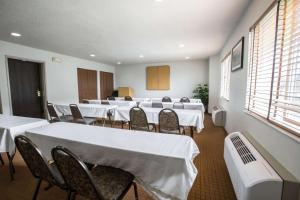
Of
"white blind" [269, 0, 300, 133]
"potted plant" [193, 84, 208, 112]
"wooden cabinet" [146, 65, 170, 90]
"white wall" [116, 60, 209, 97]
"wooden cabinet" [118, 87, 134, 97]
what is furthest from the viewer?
"wooden cabinet" [118, 87, 134, 97]

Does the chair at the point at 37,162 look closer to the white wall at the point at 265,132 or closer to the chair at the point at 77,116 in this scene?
the white wall at the point at 265,132

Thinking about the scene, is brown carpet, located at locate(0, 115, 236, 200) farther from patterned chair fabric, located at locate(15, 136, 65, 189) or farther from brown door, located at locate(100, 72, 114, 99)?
brown door, located at locate(100, 72, 114, 99)

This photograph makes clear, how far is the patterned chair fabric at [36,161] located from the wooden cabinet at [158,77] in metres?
6.73

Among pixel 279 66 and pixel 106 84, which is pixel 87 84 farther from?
pixel 279 66

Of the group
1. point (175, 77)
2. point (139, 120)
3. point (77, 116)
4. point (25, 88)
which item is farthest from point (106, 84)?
point (139, 120)

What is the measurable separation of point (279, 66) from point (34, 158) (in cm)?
243

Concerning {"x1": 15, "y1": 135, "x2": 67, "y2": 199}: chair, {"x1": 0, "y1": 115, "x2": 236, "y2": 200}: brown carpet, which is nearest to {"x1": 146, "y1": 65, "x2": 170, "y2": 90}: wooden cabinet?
{"x1": 0, "y1": 115, "x2": 236, "y2": 200}: brown carpet

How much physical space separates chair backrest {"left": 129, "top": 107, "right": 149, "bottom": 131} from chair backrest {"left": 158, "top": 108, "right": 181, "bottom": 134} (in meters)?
0.29

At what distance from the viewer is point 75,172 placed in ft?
3.42

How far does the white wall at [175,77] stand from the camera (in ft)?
23.6

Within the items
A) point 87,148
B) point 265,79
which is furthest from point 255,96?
point 87,148

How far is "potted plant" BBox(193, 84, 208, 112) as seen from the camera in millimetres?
6863

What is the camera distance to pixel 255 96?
2.06m

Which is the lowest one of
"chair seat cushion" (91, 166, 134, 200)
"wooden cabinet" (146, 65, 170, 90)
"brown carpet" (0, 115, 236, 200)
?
"brown carpet" (0, 115, 236, 200)
